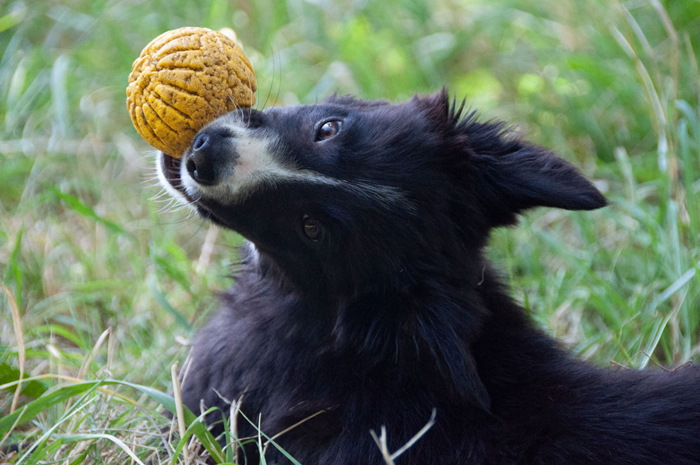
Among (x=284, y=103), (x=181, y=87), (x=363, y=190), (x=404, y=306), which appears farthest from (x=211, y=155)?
(x=284, y=103)

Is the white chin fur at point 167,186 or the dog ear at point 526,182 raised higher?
the dog ear at point 526,182

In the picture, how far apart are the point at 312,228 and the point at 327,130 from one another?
37 centimetres

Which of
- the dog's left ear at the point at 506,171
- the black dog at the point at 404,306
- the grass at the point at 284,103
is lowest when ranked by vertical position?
the grass at the point at 284,103

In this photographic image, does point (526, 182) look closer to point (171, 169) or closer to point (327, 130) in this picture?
point (327, 130)

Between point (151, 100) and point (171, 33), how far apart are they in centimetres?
31

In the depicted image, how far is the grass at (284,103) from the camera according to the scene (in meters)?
3.24

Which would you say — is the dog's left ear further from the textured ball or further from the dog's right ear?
the textured ball

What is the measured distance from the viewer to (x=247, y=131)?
253 cm

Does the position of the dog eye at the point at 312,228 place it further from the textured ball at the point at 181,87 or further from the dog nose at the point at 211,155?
the textured ball at the point at 181,87

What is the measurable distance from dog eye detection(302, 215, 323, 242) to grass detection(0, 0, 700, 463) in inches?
29.7

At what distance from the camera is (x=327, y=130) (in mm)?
2516

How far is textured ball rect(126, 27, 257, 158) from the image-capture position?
2.56 meters

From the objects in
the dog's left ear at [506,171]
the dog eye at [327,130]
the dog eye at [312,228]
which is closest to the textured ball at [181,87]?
the dog eye at [327,130]

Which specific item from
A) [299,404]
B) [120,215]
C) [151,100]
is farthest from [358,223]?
[120,215]
